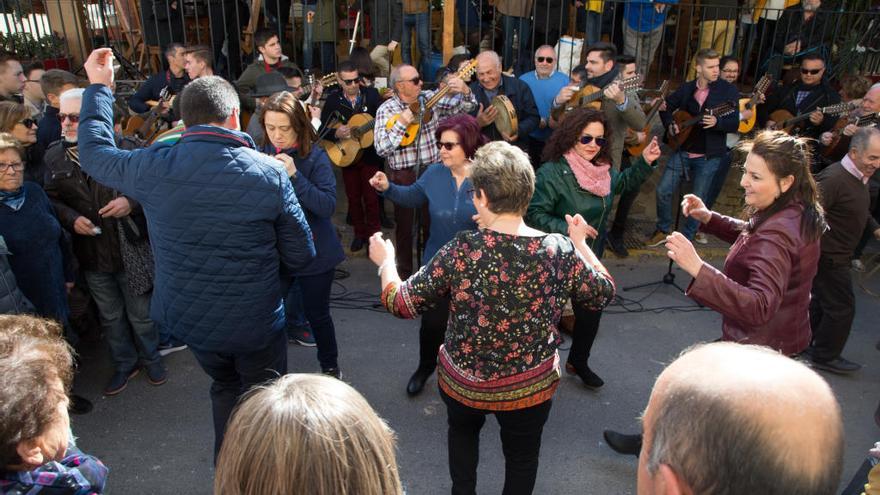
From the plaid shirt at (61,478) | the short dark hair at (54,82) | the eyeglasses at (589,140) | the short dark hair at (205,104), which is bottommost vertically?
the plaid shirt at (61,478)

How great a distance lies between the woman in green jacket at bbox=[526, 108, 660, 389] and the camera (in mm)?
3930

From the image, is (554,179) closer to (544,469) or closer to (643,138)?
(544,469)

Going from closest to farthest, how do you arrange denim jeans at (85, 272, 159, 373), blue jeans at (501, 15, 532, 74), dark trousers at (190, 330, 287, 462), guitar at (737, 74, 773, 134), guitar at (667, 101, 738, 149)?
dark trousers at (190, 330, 287, 462)
denim jeans at (85, 272, 159, 373)
guitar at (667, 101, 738, 149)
guitar at (737, 74, 773, 134)
blue jeans at (501, 15, 532, 74)

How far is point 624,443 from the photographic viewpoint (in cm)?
361

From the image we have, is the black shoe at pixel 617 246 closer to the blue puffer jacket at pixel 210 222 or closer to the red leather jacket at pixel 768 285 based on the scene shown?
the red leather jacket at pixel 768 285

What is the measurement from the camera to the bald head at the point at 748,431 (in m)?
1.08

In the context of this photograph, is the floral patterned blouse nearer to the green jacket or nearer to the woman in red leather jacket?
the woman in red leather jacket

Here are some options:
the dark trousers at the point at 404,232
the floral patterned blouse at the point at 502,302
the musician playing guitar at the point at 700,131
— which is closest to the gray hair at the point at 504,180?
the floral patterned blouse at the point at 502,302

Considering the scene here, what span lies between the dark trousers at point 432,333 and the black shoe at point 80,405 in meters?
2.09

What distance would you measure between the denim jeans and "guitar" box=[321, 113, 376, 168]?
2.53 meters

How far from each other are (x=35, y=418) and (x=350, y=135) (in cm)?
462

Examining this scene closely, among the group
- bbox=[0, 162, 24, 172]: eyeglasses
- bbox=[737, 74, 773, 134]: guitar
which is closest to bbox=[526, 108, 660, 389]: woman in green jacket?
bbox=[0, 162, 24, 172]: eyeglasses

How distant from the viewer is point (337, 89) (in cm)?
621

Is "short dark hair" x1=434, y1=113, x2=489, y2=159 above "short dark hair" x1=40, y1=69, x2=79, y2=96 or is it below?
below
